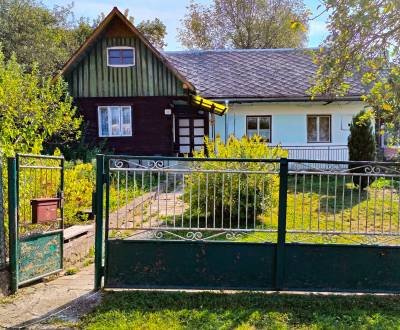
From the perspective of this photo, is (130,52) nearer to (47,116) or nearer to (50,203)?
(47,116)

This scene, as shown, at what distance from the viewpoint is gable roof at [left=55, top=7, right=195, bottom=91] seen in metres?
16.6

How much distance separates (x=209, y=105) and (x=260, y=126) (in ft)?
11.4

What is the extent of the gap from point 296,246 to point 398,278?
4.00ft

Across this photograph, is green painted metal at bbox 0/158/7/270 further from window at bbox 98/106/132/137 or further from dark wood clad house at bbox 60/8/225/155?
window at bbox 98/106/132/137

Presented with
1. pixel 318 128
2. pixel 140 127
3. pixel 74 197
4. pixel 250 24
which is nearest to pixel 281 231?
pixel 74 197

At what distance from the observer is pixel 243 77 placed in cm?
1919

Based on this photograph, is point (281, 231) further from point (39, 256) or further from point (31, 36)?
point (31, 36)

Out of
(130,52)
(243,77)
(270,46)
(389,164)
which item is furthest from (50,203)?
(270,46)

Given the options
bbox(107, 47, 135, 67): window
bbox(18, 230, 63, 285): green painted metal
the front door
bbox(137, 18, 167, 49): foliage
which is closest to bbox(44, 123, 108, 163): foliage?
bbox(107, 47, 135, 67): window

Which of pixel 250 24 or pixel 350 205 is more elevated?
pixel 250 24

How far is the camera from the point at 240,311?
437 cm

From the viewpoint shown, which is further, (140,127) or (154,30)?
(154,30)

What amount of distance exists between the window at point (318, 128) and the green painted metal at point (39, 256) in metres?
14.7

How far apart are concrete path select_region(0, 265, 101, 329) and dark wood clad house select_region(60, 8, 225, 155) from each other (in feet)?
41.0
